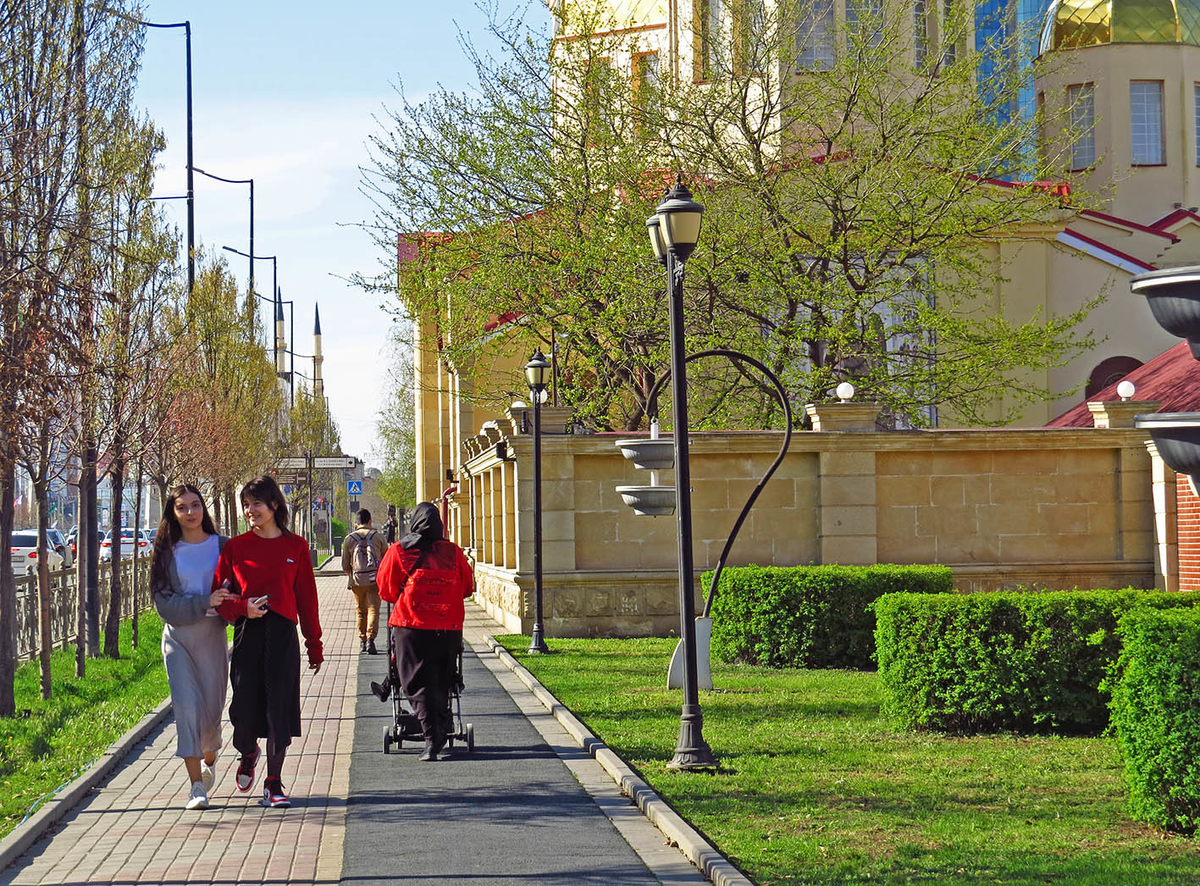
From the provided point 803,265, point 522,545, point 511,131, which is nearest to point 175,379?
point 522,545

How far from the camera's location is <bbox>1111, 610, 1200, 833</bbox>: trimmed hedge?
7320mm

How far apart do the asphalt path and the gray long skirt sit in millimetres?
1007

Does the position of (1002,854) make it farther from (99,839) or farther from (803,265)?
(803,265)

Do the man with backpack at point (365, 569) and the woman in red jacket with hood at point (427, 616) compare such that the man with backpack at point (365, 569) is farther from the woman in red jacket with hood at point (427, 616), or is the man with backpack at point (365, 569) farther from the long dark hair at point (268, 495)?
the long dark hair at point (268, 495)

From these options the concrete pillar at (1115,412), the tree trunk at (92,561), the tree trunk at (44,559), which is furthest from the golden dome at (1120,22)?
the tree trunk at (44,559)

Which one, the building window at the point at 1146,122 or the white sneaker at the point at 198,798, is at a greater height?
the building window at the point at 1146,122

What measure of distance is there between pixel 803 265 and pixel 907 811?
17.9 m

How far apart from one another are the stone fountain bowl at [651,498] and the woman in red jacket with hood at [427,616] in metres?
4.06

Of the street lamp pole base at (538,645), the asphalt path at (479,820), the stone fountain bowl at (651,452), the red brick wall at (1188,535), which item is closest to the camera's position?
the asphalt path at (479,820)

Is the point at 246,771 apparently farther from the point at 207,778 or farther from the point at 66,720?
the point at 66,720

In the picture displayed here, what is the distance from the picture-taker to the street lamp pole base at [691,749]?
995cm

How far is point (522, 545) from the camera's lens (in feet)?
73.2

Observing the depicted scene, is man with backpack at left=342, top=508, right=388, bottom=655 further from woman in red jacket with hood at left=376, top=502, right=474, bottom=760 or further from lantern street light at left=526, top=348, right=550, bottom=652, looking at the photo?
woman in red jacket with hood at left=376, top=502, right=474, bottom=760

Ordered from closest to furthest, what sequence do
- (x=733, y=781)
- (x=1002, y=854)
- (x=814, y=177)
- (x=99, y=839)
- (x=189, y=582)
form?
1. (x=1002, y=854)
2. (x=99, y=839)
3. (x=189, y=582)
4. (x=733, y=781)
5. (x=814, y=177)
